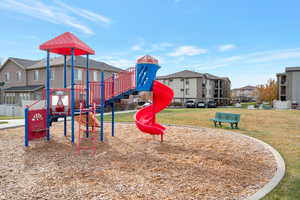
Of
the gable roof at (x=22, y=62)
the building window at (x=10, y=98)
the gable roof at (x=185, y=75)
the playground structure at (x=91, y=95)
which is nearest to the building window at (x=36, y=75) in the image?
the gable roof at (x=22, y=62)

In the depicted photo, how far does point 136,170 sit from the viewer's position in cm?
577

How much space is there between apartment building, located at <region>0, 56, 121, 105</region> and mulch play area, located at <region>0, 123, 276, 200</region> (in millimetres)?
21314

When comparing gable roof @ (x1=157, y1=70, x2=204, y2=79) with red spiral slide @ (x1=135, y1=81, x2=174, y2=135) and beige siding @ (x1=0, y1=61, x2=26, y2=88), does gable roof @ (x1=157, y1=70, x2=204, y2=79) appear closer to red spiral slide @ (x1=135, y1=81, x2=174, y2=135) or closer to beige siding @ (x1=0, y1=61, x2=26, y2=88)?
beige siding @ (x1=0, y1=61, x2=26, y2=88)

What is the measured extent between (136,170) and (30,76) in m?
32.0

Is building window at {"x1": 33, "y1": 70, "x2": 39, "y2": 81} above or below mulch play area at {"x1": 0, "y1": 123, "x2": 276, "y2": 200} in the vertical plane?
above

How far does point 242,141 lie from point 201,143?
2.04m

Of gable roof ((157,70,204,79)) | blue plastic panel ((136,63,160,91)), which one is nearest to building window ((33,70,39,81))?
blue plastic panel ((136,63,160,91))

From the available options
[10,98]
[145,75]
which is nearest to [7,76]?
[10,98]

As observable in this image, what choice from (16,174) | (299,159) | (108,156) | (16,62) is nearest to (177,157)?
(108,156)

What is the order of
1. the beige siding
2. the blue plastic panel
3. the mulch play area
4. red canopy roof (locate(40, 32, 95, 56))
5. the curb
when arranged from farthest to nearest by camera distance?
the beige siding < the blue plastic panel < red canopy roof (locate(40, 32, 95, 56)) < the mulch play area < the curb

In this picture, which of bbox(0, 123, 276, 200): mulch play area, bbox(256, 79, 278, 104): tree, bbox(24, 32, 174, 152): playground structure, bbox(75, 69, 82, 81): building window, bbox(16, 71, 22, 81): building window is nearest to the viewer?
bbox(0, 123, 276, 200): mulch play area

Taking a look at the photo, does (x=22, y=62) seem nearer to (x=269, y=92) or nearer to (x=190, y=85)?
(x=190, y=85)

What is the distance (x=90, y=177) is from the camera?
17.3 feet

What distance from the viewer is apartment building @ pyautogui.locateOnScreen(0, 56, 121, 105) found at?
28.8 metres
